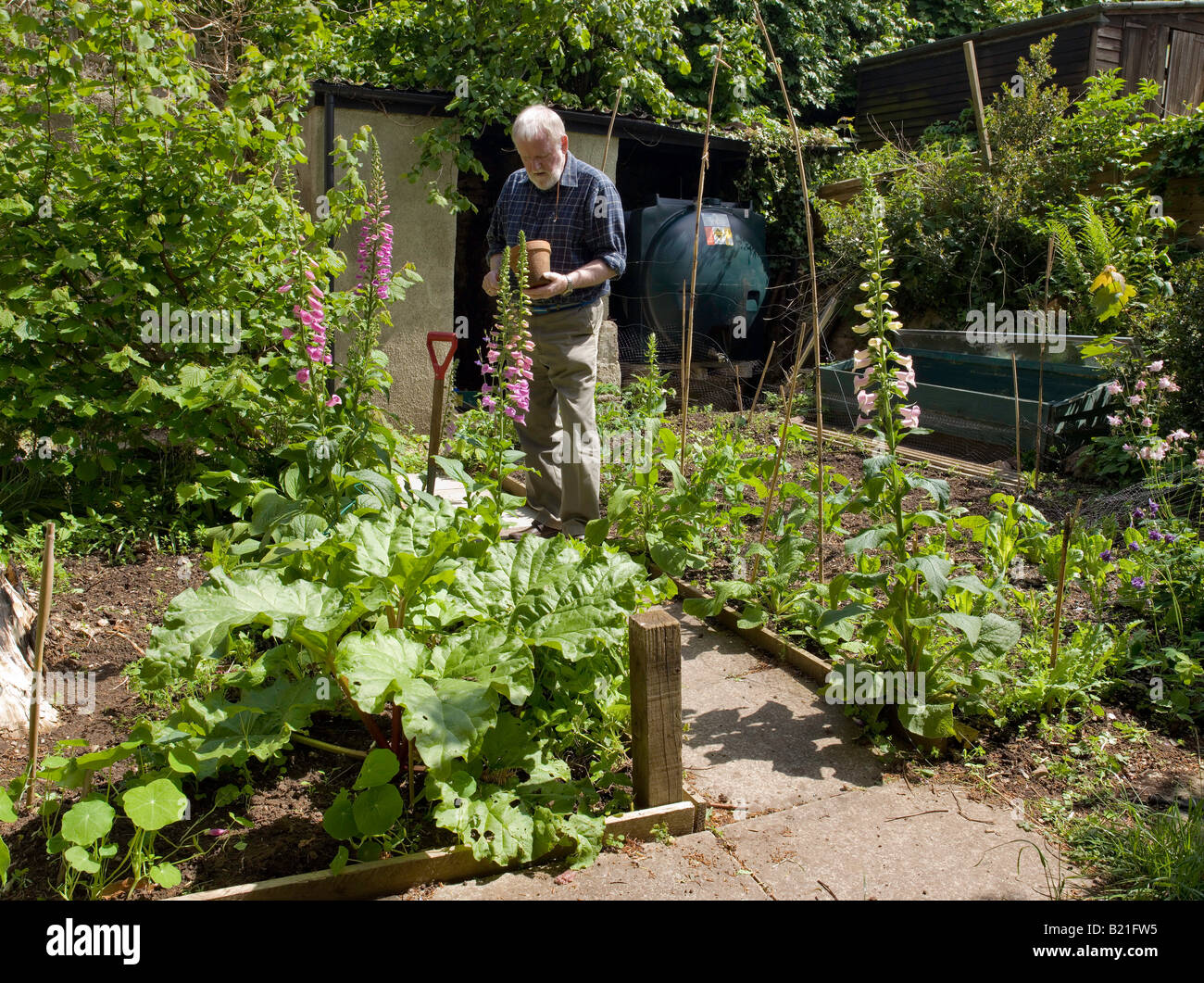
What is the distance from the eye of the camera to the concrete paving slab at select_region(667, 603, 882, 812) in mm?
2859

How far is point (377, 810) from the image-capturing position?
7.18ft

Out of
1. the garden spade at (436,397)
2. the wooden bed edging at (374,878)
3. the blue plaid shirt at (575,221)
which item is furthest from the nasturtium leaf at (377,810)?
the blue plaid shirt at (575,221)

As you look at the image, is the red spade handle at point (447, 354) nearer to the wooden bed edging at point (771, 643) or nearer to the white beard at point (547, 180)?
the white beard at point (547, 180)

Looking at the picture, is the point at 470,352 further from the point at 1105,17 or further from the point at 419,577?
the point at 1105,17

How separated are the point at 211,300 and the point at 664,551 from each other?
2.42 m

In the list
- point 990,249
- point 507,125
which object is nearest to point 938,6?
point 990,249

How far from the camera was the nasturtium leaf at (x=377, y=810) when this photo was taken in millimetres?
2172

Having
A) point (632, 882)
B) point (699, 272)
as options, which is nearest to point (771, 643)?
point (632, 882)

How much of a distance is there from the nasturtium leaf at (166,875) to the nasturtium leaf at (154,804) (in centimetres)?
A: 11

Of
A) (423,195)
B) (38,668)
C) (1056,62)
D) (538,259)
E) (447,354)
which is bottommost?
(38,668)

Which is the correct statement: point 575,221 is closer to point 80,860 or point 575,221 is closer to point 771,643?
point 771,643

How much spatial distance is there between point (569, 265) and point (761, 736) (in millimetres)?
2542

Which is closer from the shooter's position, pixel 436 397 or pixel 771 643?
pixel 436 397
